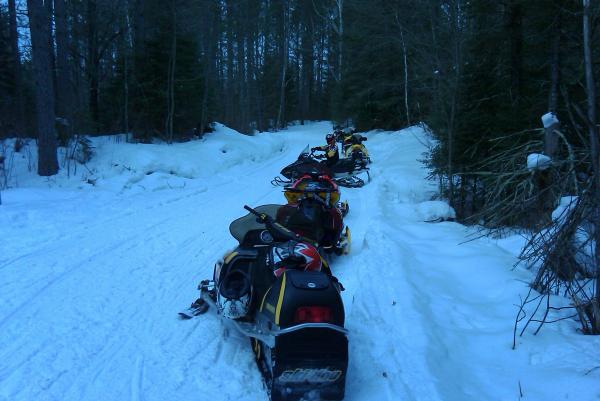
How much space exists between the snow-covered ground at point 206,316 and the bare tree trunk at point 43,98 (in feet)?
5.68

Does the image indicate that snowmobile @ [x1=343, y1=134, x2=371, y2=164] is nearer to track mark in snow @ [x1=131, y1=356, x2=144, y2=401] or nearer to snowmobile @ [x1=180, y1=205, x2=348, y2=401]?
snowmobile @ [x1=180, y1=205, x2=348, y2=401]

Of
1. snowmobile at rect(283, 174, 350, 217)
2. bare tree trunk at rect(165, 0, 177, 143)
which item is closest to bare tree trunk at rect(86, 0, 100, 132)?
bare tree trunk at rect(165, 0, 177, 143)

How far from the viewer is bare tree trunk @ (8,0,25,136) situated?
1280 centimetres

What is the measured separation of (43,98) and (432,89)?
9148mm

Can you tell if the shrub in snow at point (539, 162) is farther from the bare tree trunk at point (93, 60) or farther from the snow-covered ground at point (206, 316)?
the bare tree trunk at point (93, 60)

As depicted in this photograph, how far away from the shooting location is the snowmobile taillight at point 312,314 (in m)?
3.14

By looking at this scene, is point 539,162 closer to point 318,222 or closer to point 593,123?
point 593,123

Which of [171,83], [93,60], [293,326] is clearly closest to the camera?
[293,326]

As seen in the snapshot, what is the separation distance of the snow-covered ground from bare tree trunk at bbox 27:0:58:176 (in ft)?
5.68

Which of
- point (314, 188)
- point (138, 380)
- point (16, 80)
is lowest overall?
point (138, 380)

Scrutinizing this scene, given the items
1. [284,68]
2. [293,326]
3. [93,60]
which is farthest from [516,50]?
[284,68]

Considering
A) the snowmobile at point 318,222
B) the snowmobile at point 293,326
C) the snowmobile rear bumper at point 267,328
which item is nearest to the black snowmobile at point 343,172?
the snowmobile at point 318,222

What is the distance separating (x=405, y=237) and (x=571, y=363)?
4.01m

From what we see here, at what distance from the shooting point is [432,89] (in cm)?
1105
